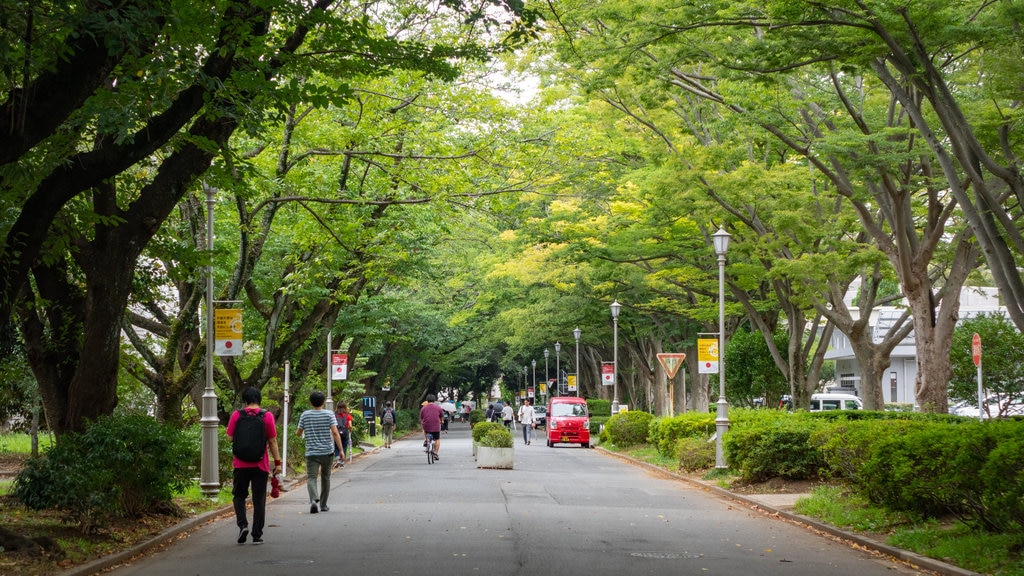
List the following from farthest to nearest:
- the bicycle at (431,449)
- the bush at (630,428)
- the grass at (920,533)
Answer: the bush at (630,428)
the bicycle at (431,449)
the grass at (920,533)

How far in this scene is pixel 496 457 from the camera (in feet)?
89.7

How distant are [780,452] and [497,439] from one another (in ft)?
33.2

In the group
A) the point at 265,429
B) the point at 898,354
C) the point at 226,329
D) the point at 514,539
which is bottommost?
the point at 514,539

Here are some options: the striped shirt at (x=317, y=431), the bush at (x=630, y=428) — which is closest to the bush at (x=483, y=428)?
the bush at (x=630, y=428)

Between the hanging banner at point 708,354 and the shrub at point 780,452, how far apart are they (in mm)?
5633

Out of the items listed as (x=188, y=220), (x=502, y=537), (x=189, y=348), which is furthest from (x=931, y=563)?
(x=188, y=220)

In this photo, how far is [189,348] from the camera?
20766 mm

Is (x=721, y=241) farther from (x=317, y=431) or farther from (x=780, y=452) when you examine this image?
(x=317, y=431)

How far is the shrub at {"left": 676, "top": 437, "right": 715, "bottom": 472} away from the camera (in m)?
24.5

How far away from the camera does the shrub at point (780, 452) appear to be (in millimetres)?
18703

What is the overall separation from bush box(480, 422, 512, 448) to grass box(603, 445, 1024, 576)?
11.2m

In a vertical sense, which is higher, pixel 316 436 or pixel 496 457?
pixel 316 436

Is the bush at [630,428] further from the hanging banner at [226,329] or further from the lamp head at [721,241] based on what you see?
the hanging banner at [226,329]

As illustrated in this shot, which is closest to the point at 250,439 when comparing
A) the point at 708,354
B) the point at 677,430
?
the point at 708,354
